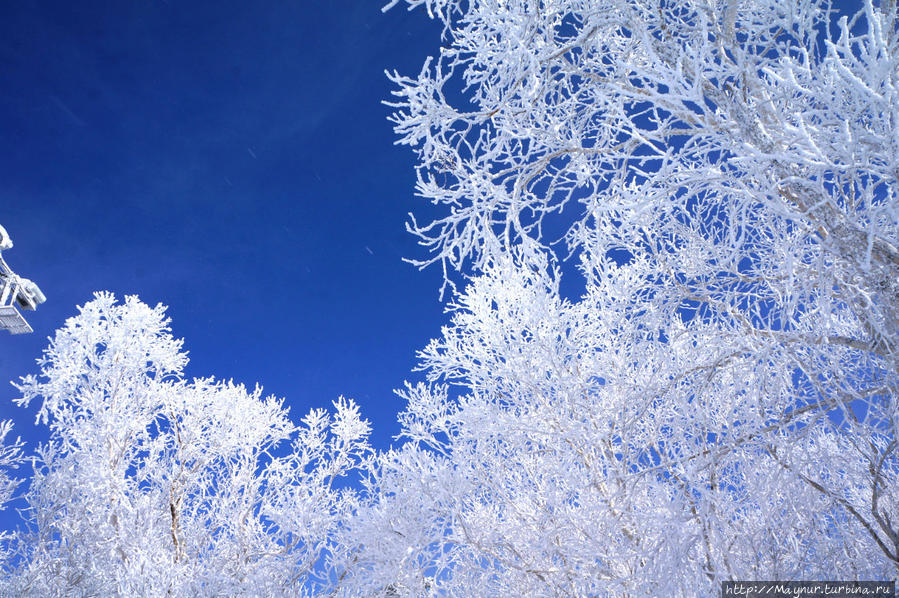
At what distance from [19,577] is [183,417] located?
361 centimetres

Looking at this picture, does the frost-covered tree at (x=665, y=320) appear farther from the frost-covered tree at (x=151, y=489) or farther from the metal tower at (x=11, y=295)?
the metal tower at (x=11, y=295)

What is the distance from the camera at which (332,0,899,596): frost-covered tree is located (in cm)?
240

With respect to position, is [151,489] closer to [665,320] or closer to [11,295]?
[11,295]

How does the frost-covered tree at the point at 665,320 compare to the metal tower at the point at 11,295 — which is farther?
the metal tower at the point at 11,295

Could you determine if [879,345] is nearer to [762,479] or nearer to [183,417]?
[762,479]

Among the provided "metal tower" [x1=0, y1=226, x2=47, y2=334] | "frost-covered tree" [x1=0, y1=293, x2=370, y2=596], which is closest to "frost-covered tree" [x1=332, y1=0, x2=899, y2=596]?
"frost-covered tree" [x1=0, y1=293, x2=370, y2=596]

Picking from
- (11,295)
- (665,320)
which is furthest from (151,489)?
(665,320)

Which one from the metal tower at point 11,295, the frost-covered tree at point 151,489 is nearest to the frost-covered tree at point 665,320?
the frost-covered tree at point 151,489

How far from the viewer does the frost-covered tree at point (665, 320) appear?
2402mm

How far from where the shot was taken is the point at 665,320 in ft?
12.9

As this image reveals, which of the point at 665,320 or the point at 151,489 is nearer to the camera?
the point at 665,320

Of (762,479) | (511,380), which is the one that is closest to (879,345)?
(762,479)

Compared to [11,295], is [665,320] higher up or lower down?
lower down

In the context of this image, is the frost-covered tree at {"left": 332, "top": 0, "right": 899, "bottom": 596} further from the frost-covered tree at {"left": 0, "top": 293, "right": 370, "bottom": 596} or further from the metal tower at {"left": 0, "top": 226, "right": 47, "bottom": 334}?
the metal tower at {"left": 0, "top": 226, "right": 47, "bottom": 334}
